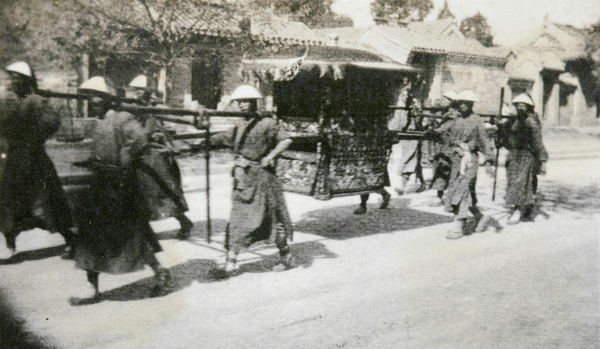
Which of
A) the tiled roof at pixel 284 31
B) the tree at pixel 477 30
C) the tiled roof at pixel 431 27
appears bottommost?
the tiled roof at pixel 284 31

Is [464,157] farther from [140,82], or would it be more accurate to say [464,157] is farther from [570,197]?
[570,197]

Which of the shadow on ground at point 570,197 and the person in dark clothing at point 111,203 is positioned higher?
the person in dark clothing at point 111,203

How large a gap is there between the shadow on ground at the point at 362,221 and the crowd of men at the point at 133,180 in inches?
33.1

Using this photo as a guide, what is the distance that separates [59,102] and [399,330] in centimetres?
882

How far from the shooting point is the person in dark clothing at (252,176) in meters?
5.70

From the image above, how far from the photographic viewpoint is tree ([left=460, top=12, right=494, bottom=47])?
35.2 meters

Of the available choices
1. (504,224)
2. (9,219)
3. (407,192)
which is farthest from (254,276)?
(407,192)

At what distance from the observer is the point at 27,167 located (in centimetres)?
576

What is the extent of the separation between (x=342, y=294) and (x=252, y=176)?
1.44m

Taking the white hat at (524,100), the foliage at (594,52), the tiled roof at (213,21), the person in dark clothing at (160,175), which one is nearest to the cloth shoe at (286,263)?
the person in dark clothing at (160,175)

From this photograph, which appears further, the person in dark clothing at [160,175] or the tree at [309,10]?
the tree at [309,10]

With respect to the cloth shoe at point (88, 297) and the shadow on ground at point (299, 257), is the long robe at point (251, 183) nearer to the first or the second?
the shadow on ground at point (299, 257)

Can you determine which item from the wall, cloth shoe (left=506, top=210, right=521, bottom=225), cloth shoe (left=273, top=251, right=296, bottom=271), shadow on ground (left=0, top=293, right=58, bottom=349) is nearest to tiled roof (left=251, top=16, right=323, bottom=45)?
the wall

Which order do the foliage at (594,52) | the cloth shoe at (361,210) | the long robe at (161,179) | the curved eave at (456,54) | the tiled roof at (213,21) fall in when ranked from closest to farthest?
1. the long robe at (161,179)
2. the cloth shoe at (361,210)
3. the tiled roof at (213,21)
4. the curved eave at (456,54)
5. the foliage at (594,52)
